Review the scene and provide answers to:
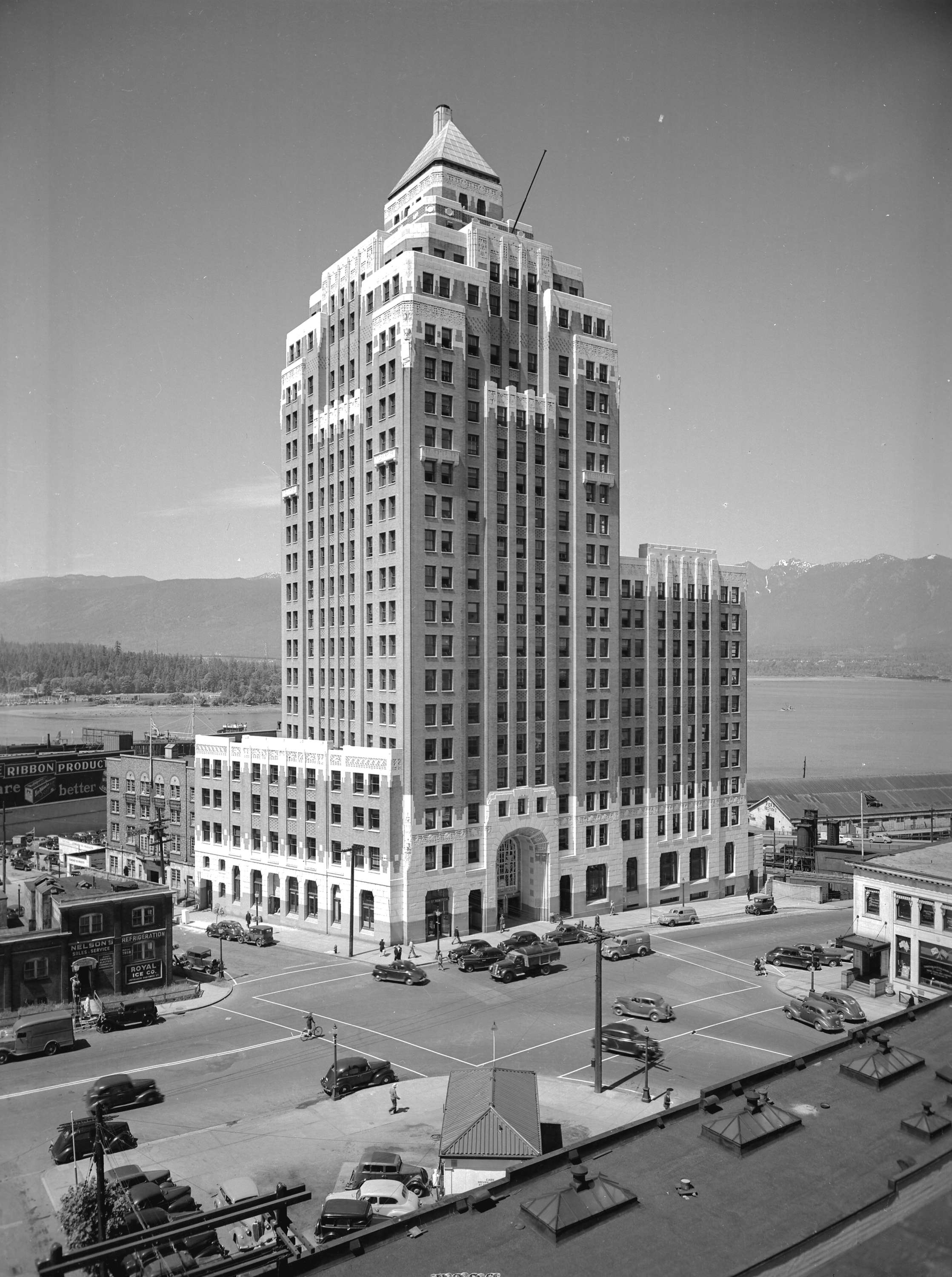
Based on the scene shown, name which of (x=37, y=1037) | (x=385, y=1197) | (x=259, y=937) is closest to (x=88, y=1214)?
(x=385, y=1197)

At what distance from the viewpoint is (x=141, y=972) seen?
57.2 meters

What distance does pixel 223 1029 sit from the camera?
168 feet

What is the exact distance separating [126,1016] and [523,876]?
35.5 meters

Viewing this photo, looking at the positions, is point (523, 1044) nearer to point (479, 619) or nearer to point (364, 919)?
point (364, 919)

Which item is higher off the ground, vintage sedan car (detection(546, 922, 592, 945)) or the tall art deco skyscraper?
the tall art deco skyscraper

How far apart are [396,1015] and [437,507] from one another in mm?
36238

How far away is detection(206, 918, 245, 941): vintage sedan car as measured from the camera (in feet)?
233

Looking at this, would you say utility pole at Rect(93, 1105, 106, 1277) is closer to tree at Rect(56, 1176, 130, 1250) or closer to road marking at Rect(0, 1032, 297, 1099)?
tree at Rect(56, 1176, 130, 1250)

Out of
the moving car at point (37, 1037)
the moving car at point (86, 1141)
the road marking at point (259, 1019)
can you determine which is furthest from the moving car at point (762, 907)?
the moving car at point (86, 1141)

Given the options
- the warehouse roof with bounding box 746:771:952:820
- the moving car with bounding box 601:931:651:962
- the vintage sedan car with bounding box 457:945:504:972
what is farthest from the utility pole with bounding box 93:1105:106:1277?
the warehouse roof with bounding box 746:771:952:820

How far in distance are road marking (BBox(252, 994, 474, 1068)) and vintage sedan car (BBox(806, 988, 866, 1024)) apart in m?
19.6

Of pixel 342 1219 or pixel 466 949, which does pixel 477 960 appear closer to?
pixel 466 949

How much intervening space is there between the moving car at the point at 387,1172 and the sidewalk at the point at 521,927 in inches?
1156

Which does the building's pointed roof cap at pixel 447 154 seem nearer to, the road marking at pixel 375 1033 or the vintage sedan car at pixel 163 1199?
the road marking at pixel 375 1033
